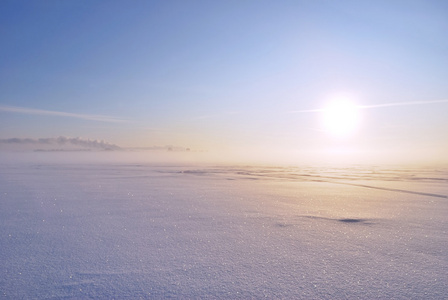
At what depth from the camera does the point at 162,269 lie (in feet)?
6.81

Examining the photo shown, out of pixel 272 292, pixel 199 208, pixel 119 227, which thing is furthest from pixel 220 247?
pixel 199 208

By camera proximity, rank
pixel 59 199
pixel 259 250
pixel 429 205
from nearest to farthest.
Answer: pixel 259 250, pixel 429 205, pixel 59 199

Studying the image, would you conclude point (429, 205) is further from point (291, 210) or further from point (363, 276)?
point (363, 276)

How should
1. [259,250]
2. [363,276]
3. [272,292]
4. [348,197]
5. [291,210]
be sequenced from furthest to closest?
[348,197]
[291,210]
[259,250]
[363,276]
[272,292]

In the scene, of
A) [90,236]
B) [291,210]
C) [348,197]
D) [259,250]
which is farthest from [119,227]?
[348,197]

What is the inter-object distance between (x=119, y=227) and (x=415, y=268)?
275cm

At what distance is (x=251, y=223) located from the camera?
334 centimetres

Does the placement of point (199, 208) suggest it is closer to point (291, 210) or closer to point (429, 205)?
point (291, 210)

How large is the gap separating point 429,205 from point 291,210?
2.26 metres

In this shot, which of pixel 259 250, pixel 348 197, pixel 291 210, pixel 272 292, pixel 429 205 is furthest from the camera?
pixel 348 197

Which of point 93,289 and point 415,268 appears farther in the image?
point 415,268

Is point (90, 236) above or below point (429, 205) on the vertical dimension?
below

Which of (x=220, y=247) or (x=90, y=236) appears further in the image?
(x=90, y=236)

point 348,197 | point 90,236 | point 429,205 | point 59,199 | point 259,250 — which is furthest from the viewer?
point 348,197
